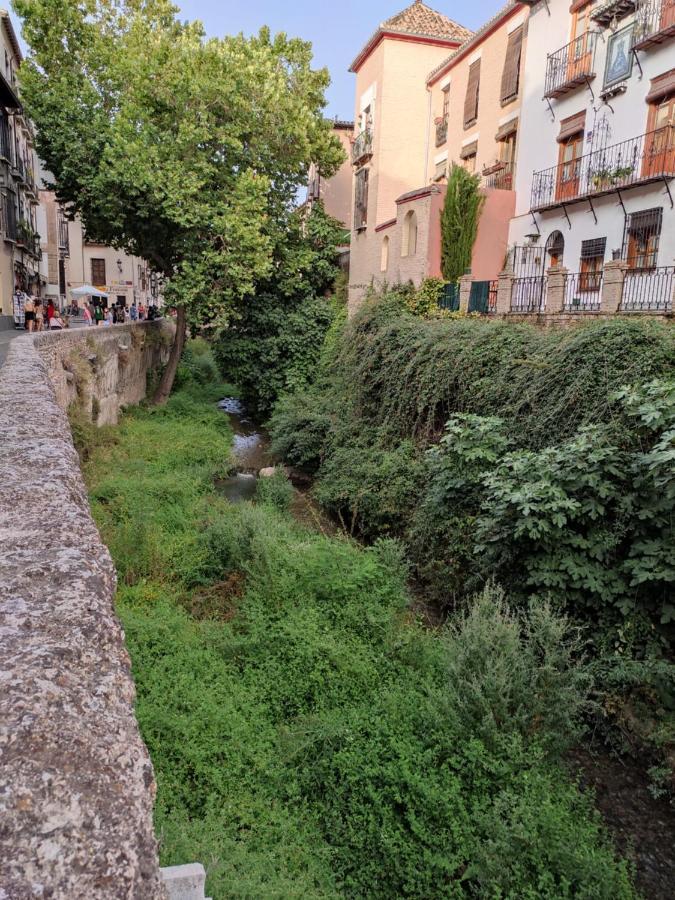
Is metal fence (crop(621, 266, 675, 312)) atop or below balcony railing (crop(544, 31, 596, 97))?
below

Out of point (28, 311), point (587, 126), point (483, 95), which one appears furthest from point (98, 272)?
point (587, 126)

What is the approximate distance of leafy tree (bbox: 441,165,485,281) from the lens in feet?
55.9

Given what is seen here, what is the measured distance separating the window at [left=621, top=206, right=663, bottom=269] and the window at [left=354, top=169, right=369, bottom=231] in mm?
10883

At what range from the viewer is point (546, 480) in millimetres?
7152

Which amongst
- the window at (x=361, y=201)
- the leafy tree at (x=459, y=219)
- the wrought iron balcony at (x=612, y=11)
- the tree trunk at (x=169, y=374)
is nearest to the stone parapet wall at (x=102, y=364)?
the tree trunk at (x=169, y=374)

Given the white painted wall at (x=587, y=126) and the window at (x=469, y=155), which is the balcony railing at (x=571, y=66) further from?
the window at (x=469, y=155)

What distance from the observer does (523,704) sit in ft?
19.3

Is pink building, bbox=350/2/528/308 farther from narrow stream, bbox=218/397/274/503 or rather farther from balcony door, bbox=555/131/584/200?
narrow stream, bbox=218/397/274/503

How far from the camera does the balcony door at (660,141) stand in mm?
13000

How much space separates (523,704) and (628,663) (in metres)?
1.38

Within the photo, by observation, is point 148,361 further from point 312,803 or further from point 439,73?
point 312,803

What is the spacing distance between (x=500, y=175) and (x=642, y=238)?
6.82 meters

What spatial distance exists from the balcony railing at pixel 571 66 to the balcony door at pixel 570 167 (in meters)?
1.20

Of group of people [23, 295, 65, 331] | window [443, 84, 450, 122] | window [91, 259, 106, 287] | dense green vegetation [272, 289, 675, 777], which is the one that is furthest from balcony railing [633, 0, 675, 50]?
window [91, 259, 106, 287]
